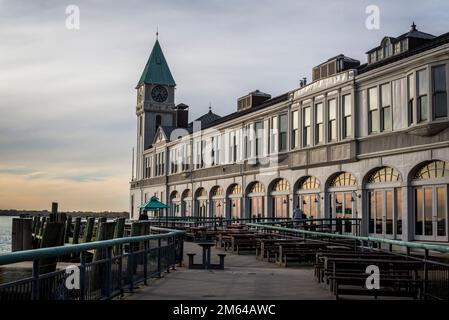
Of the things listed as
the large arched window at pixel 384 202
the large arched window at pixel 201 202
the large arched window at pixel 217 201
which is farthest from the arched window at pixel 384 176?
the large arched window at pixel 201 202

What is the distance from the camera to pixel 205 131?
51.8 meters

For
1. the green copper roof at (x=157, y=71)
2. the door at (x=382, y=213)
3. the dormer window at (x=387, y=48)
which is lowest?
the door at (x=382, y=213)

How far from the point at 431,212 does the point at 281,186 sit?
47.3 ft

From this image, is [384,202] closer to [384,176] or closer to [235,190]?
[384,176]

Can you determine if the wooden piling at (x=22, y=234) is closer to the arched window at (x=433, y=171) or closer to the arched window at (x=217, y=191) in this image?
the arched window at (x=433, y=171)

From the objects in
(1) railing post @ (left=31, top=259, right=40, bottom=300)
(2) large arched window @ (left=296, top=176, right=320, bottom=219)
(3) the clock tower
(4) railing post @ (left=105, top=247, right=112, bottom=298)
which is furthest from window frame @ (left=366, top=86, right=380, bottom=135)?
(3) the clock tower

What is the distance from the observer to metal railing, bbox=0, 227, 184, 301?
7.27 meters

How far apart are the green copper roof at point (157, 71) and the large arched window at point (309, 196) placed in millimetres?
44987

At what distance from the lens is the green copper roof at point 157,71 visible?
78.9 metres

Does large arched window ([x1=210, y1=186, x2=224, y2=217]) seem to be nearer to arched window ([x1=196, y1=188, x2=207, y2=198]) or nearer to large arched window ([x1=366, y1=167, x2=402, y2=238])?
arched window ([x1=196, y1=188, x2=207, y2=198])

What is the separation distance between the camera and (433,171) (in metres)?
26.6

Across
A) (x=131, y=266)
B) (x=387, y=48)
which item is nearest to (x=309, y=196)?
(x=387, y=48)
